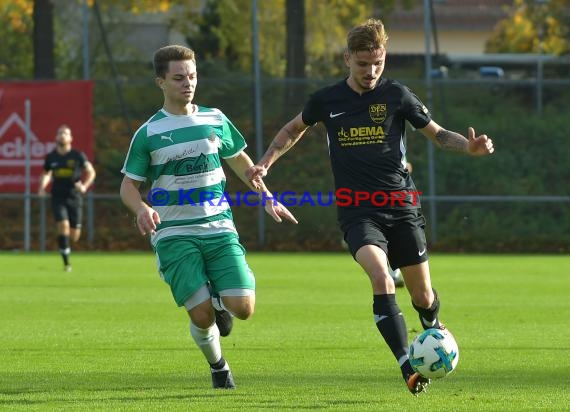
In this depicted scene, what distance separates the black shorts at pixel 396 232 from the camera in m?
8.10

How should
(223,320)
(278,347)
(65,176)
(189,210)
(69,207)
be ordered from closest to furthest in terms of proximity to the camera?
(189,210) → (223,320) → (278,347) → (65,176) → (69,207)

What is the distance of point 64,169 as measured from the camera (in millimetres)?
21422

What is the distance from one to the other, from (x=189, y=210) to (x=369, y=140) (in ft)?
3.96

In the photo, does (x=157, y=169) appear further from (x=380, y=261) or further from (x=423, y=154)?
(x=423, y=154)

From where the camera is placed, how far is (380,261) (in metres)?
7.83

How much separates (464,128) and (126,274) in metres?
10.7

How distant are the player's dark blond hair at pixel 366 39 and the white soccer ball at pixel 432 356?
182 centimetres

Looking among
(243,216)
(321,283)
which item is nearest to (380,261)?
(321,283)

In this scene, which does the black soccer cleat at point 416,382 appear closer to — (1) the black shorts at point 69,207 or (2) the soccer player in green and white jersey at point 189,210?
(2) the soccer player in green and white jersey at point 189,210

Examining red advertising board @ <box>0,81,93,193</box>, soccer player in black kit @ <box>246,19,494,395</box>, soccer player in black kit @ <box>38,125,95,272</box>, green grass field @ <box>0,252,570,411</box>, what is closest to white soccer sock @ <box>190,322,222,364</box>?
green grass field @ <box>0,252,570,411</box>

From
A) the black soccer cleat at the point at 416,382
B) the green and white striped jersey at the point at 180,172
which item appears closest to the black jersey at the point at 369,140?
the green and white striped jersey at the point at 180,172

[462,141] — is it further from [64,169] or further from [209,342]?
[64,169]

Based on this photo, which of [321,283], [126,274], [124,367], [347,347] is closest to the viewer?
[124,367]

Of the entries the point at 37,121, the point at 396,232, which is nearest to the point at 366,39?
the point at 396,232
